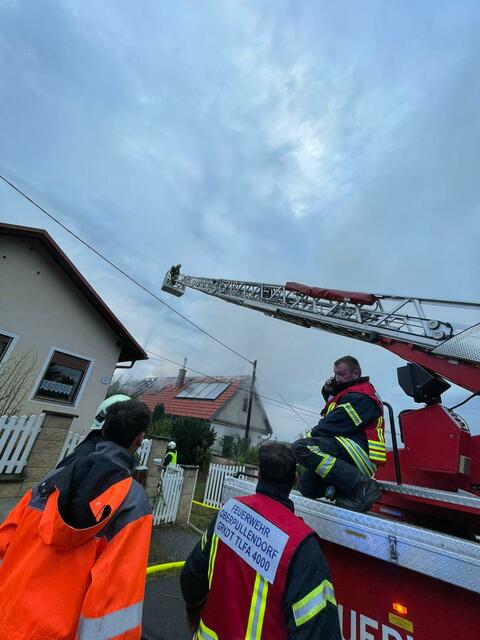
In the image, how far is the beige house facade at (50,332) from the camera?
848 centimetres

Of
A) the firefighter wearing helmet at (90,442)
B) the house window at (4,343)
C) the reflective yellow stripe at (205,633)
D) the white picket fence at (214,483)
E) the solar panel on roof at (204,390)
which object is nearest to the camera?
the reflective yellow stripe at (205,633)

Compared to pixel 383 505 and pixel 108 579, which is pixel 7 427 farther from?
pixel 383 505

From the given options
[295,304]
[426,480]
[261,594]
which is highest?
[295,304]

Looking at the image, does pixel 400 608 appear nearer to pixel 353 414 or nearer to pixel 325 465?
pixel 325 465

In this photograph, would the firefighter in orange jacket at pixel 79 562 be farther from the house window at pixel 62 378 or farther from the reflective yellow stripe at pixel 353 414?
the house window at pixel 62 378

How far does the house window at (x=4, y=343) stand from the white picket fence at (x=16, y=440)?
4.04m

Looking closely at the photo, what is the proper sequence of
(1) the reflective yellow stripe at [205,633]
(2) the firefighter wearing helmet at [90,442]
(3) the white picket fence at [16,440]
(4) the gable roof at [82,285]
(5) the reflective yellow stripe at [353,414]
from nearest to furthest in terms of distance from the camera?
(1) the reflective yellow stripe at [205,633] → (2) the firefighter wearing helmet at [90,442] → (5) the reflective yellow stripe at [353,414] → (3) the white picket fence at [16,440] → (4) the gable roof at [82,285]

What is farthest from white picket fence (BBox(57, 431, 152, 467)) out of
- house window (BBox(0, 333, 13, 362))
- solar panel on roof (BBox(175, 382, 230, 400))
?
solar panel on roof (BBox(175, 382, 230, 400))

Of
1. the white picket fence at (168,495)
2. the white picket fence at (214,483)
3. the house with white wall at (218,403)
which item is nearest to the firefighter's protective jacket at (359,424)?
the white picket fence at (168,495)

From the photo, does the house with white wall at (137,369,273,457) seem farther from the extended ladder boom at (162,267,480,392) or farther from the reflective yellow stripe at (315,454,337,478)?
the reflective yellow stripe at (315,454,337,478)

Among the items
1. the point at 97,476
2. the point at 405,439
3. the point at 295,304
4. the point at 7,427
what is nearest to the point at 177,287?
the point at 295,304

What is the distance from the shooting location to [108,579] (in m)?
1.27

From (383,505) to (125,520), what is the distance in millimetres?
2717

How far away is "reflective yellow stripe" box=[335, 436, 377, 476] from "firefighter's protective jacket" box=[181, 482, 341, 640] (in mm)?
824
